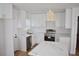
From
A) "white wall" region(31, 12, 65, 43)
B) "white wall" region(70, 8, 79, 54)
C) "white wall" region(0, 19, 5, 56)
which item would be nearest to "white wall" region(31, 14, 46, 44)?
"white wall" region(31, 12, 65, 43)

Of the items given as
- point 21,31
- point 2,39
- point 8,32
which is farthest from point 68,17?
point 2,39

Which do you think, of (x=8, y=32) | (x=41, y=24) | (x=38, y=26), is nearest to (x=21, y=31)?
(x=38, y=26)

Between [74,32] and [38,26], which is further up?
[38,26]

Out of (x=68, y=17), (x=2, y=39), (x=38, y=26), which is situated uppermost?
(x=68, y=17)

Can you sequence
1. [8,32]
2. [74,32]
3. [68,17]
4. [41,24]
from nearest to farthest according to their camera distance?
1. [8,32]
2. [74,32]
3. [68,17]
4. [41,24]

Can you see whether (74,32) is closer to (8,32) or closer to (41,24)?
(41,24)

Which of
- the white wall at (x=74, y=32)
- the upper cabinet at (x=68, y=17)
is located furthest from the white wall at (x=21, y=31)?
the white wall at (x=74, y=32)

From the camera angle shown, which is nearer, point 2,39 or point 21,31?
point 2,39

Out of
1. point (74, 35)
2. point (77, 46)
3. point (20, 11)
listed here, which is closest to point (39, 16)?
point (20, 11)

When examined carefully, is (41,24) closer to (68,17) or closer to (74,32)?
(68,17)

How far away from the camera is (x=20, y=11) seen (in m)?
3.42

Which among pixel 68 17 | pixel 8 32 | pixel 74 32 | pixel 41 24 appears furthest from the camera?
Answer: pixel 41 24

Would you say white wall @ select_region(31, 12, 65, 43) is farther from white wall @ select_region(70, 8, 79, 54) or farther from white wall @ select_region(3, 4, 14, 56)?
white wall @ select_region(3, 4, 14, 56)

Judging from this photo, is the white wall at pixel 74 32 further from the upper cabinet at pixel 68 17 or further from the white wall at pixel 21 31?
the white wall at pixel 21 31
